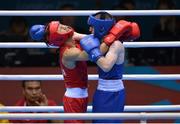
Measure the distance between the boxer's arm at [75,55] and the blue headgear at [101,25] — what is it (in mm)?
165

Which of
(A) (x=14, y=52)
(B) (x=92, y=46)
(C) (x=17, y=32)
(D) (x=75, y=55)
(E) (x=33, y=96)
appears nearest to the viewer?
(B) (x=92, y=46)

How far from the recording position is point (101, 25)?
446 centimetres

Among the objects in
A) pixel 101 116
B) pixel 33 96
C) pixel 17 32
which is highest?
pixel 101 116

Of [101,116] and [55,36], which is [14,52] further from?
[101,116]

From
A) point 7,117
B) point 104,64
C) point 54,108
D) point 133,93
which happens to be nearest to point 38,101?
point 54,108

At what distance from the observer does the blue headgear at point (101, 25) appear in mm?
4461

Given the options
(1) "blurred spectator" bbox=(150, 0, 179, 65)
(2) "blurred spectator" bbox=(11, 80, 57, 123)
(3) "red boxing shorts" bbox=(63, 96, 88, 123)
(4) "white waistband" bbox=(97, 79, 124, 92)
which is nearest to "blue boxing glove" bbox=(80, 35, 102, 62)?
(4) "white waistband" bbox=(97, 79, 124, 92)

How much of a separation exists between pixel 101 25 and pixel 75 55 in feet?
0.87

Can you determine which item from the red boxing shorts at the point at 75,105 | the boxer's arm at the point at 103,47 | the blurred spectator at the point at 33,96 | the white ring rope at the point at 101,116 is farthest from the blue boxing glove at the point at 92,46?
the blurred spectator at the point at 33,96

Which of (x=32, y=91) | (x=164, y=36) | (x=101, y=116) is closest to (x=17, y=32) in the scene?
(x=32, y=91)

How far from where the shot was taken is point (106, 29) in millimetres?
4480

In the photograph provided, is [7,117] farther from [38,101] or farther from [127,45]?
[38,101]

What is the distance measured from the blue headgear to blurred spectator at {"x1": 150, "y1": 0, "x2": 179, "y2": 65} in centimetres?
220

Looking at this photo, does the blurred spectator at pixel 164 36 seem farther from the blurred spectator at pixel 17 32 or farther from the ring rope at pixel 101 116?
the ring rope at pixel 101 116
